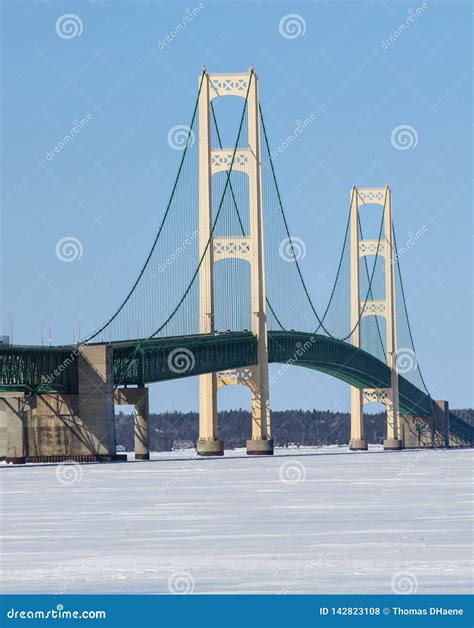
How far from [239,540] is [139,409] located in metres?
57.5

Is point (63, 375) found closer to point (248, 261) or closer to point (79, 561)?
point (248, 261)

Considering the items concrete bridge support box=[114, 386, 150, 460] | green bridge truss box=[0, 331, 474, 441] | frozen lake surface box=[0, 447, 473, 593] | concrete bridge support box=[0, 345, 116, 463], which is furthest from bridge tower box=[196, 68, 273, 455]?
frozen lake surface box=[0, 447, 473, 593]

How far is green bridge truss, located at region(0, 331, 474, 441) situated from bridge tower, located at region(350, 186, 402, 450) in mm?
8025

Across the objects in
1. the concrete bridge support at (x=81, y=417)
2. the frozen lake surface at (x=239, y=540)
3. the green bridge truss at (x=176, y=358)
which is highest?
the green bridge truss at (x=176, y=358)

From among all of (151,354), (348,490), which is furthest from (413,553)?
(151,354)

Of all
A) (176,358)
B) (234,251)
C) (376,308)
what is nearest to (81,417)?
(176,358)

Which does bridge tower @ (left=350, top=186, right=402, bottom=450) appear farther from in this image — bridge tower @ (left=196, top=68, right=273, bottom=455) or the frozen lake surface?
the frozen lake surface

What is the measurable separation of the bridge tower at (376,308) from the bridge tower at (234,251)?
2935 cm

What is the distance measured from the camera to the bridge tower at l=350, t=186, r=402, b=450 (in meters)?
117

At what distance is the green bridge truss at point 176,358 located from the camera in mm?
67812

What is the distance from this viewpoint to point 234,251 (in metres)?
85.5

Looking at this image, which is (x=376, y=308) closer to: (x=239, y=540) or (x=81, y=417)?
(x=81, y=417)

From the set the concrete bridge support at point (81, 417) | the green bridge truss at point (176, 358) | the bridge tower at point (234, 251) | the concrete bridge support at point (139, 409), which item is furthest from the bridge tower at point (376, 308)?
the concrete bridge support at point (81, 417)

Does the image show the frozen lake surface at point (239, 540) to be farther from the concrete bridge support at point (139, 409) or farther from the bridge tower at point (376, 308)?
the bridge tower at point (376, 308)
